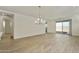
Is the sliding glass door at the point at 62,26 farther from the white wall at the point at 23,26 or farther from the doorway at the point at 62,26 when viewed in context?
the white wall at the point at 23,26

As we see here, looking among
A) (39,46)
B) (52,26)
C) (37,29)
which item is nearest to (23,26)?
(37,29)

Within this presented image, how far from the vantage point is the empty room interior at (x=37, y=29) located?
221 inches

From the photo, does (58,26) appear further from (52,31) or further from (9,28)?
(9,28)

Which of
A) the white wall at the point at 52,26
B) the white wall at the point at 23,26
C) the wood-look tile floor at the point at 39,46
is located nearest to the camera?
the wood-look tile floor at the point at 39,46

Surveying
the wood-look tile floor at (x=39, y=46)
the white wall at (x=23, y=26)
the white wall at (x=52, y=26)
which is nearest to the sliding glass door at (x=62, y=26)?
the white wall at (x=52, y=26)

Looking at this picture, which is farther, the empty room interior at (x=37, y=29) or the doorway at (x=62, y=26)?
the doorway at (x=62, y=26)

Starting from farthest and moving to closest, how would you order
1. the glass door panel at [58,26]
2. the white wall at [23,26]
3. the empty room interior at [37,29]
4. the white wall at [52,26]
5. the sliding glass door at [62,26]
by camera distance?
the white wall at [52,26] → the glass door panel at [58,26] → the sliding glass door at [62,26] → the white wall at [23,26] → the empty room interior at [37,29]

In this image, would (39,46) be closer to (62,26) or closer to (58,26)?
(62,26)

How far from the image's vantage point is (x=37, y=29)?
14.2m

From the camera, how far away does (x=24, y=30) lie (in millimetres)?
10602

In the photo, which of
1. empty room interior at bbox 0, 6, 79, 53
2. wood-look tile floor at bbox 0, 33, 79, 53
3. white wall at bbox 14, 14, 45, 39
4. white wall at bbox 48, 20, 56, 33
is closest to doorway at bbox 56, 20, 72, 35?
empty room interior at bbox 0, 6, 79, 53

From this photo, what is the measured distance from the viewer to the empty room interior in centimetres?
561
